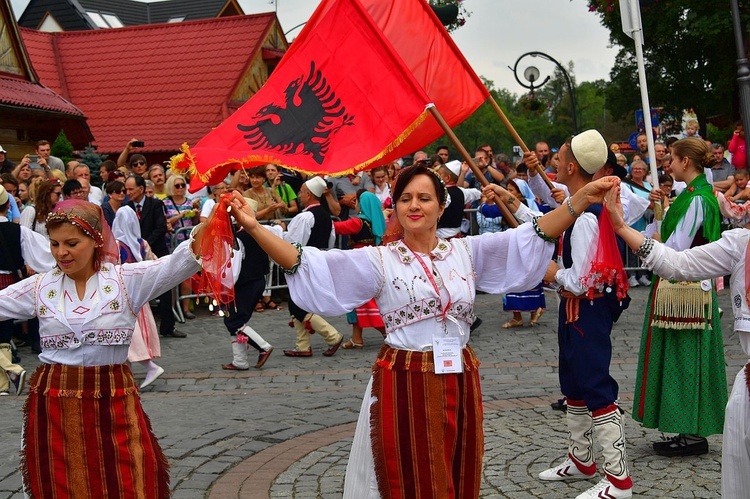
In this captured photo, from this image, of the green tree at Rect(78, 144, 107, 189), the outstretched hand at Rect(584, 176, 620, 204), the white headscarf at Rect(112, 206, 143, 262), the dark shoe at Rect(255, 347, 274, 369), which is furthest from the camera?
the green tree at Rect(78, 144, 107, 189)

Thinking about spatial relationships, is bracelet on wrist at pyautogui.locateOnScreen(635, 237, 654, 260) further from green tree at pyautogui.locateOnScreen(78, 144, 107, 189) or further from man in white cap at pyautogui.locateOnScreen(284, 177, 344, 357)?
green tree at pyautogui.locateOnScreen(78, 144, 107, 189)

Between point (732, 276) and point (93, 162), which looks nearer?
point (732, 276)

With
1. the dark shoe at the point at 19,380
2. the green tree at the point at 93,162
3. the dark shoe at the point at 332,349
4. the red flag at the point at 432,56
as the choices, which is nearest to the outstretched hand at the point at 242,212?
the red flag at the point at 432,56

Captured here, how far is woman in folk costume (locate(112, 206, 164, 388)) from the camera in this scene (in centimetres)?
896

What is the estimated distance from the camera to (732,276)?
439 centimetres

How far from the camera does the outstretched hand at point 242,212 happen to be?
380 centimetres

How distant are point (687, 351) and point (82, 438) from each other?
12.4 feet

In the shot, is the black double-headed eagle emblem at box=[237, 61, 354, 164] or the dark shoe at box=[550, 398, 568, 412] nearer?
the black double-headed eagle emblem at box=[237, 61, 354, 164]

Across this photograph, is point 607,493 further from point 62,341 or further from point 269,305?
point 269,305

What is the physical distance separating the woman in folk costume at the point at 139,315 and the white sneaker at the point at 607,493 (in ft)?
13.5

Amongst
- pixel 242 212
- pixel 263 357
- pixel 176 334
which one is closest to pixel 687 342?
pixel 242 212

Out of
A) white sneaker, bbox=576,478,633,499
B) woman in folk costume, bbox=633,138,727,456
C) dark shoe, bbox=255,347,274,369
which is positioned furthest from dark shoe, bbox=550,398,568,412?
dark shoe, bbox=255,347,274,369

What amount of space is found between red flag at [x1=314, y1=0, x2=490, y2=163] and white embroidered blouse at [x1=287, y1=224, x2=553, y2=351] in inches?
60.8

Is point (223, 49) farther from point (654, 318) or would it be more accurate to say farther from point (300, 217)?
point (654, 318)
